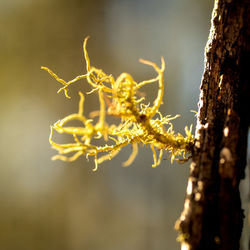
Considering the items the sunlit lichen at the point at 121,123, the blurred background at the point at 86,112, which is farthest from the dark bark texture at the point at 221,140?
the blurred background at the point at 86,112

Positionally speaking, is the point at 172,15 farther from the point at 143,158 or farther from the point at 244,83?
the point at 244,83

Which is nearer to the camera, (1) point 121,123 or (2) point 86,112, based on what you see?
(1) point 121,123

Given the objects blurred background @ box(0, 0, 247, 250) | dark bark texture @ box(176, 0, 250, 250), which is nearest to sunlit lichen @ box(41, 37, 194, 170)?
dark bark texture @ box(176, 0, 250, 250)

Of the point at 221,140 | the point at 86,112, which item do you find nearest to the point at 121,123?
the point at 221,140

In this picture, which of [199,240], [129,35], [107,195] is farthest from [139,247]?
[199,240]

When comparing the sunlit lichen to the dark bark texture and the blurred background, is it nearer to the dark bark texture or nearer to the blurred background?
the dark bark texture

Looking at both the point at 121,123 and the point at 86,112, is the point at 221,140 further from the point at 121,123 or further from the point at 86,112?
the point at 86,112
